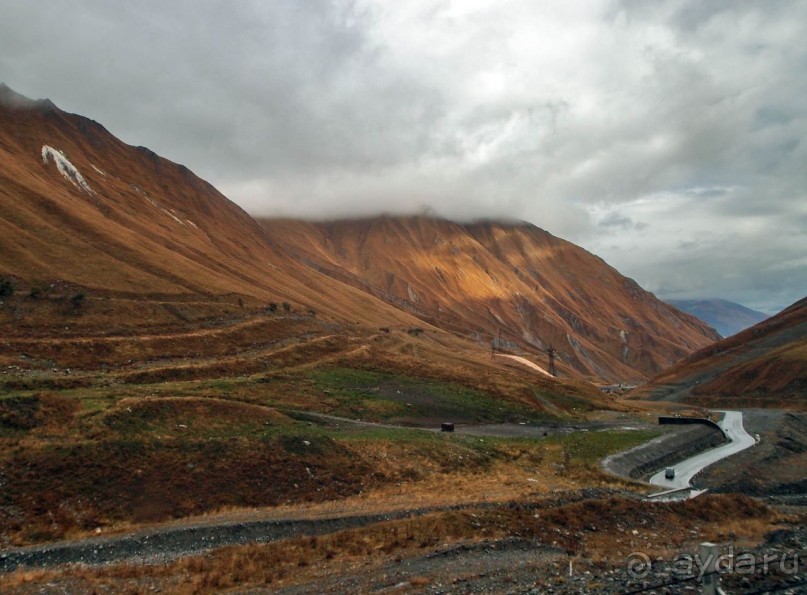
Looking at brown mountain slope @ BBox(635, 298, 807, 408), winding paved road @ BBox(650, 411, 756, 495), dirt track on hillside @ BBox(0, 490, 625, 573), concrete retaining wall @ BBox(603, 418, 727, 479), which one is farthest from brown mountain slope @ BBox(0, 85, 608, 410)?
brown mountain slope @ BBox(635, 298, 807, 408)

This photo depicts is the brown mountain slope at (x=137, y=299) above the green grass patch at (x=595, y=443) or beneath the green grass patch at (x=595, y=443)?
above

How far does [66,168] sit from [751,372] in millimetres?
158906

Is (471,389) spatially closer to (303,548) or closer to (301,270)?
(303,548)

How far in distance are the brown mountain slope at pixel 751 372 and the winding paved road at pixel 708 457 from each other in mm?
37912

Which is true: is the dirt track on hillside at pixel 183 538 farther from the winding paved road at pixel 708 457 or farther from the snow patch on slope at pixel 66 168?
the snow patch on slope at pixel 66 168

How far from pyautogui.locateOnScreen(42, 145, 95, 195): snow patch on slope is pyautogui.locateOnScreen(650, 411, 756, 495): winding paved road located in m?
122

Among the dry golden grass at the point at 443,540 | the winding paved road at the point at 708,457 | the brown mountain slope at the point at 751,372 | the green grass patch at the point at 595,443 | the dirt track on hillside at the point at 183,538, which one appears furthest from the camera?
the brown mountain slope at the point at 751,372

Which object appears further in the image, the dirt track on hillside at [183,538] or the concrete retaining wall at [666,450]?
the concrete retaining wall at [666,450]

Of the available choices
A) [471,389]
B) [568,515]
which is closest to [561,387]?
[471,389]

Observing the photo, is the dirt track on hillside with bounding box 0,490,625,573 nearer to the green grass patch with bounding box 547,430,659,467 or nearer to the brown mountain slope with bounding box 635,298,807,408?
the green grass patch with bounding box 547,430,659,467

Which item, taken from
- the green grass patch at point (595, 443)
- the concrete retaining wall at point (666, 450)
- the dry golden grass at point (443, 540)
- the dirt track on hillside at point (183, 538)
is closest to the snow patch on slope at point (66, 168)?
the green grass patch at point (595, 443)

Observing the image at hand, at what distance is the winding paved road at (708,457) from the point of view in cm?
4306

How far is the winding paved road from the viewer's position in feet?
141

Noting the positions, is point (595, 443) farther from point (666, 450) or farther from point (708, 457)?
point (708, 457)
